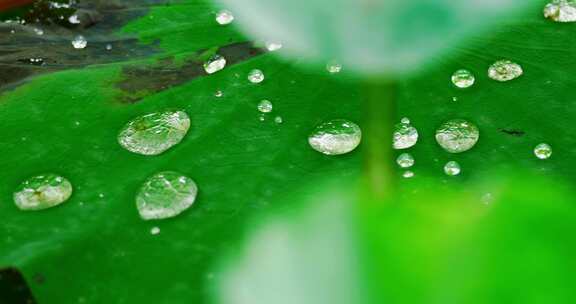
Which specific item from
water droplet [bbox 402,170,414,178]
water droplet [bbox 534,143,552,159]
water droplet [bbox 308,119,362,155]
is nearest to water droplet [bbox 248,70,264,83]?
water droplet [bbox 308,119,362,155]

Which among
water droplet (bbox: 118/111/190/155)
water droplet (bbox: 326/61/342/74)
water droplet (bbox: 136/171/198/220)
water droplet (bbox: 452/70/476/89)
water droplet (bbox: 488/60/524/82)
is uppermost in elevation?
water droplet (bbox: 488/60/524/82)

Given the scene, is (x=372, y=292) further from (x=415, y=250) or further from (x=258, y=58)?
(x=258, y=58)

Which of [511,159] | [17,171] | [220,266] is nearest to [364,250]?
[220,266]

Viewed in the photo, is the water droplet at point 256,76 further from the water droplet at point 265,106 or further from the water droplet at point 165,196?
the water droplet at point 165,196

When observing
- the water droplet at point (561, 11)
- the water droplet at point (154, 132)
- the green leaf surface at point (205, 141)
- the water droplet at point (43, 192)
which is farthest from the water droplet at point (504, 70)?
the water droplet at point (43, 192)

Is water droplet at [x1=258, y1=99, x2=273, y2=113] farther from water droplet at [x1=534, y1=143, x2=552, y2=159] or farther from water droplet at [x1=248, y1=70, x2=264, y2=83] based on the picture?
water droplet at [x1=534, y1=143, x2=552, y2=159]
